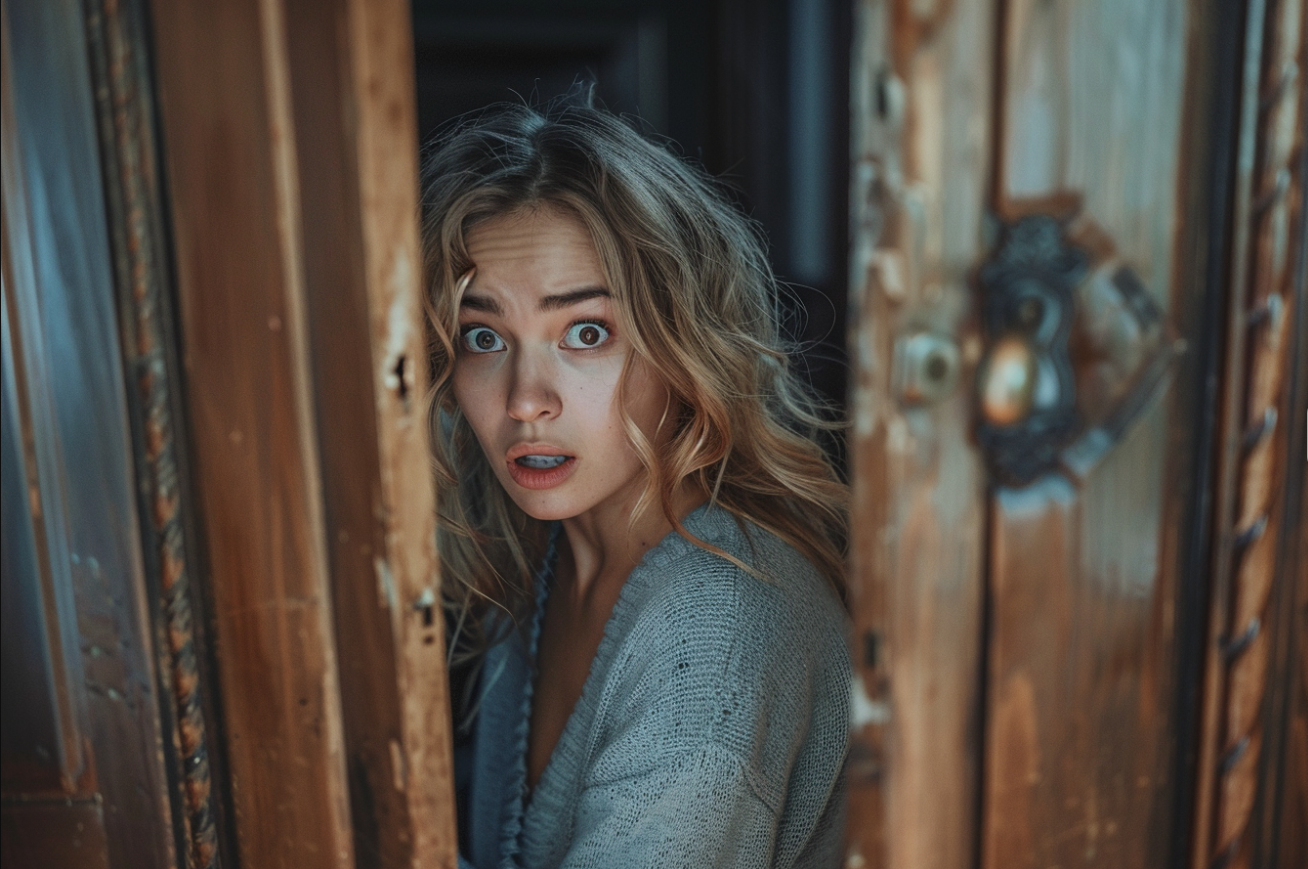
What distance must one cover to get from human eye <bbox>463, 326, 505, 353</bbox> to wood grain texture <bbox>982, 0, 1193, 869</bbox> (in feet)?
2.75

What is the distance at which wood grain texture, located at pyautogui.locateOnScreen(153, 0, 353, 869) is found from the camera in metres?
0.58

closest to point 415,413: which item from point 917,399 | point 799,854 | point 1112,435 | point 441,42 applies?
point 917,399

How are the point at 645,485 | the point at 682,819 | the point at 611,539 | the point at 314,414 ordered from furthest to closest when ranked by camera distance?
the point at 611,539 < the point at 645,485 < the point at 682,819 < the point at 314,414

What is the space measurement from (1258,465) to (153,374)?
0.67m

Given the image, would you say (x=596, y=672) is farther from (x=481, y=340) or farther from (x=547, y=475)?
(x=481, y=340)

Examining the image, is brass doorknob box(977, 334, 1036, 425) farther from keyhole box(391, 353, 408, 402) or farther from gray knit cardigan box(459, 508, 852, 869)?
gray knit cardigan box(459, 508, 852, 869)

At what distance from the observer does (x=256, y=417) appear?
0.62 meters

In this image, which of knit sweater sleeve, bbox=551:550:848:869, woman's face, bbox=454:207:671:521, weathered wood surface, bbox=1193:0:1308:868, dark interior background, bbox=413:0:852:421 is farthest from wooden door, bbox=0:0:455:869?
dark interior background, bbox=413:0:852:421

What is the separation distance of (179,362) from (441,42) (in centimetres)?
198

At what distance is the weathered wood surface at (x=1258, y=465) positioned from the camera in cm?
52

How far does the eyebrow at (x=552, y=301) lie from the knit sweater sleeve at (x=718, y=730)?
13.6 inches

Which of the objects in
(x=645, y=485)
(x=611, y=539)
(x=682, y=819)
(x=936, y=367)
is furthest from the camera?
(x=611, y=539)

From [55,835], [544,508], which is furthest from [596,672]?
[55,835]

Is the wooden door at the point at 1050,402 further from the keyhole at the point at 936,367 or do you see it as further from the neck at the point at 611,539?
the neck at the point at 611,539
